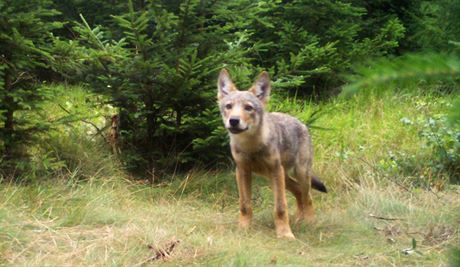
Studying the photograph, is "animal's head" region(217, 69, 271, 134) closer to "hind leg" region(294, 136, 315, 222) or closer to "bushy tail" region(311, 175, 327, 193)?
"hind leg" region(294, 136, 315, 222)

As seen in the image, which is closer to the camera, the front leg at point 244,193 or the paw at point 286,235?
the paw at point 286,235

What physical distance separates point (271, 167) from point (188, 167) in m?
2.07

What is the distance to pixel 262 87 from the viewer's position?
633cm

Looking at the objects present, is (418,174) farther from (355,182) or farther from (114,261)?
(114,261)

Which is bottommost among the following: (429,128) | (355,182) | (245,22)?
(355,182)

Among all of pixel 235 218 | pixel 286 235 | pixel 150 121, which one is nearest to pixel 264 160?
pixel 286 235

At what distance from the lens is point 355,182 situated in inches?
301

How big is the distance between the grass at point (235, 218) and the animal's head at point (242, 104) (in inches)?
40.8

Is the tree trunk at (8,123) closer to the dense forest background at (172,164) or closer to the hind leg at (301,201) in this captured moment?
the dense forest background at (172,164)

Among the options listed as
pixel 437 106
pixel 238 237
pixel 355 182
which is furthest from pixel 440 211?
pixel 437 106

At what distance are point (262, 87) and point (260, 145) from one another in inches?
25.7

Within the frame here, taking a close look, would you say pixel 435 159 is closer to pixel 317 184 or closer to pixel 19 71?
pixel 317 184

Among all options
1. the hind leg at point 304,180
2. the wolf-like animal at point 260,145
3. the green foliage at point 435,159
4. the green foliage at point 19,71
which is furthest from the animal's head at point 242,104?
the green foliage at point 435,159

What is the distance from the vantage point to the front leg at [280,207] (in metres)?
6.00
